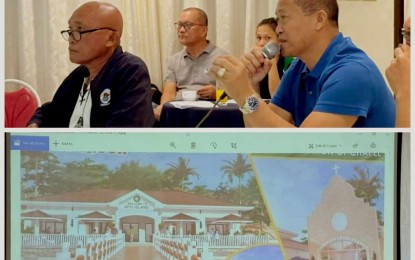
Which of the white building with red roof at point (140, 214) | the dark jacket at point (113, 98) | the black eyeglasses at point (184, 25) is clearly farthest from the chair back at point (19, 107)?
the black eyeglasses at point (184, 25)

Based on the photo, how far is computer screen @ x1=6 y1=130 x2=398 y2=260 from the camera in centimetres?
84

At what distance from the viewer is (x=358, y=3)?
2.03 metres

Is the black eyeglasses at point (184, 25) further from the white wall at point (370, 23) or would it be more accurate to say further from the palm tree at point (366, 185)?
the palm tree at point (366, 185)

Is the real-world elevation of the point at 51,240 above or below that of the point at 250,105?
below

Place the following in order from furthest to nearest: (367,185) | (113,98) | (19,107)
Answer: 1. (19,107)
2. (113,98)
3. (367,185)

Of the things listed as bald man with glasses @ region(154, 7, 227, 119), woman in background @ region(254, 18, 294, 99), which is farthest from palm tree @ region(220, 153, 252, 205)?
bald man with glasses @ region(154, 7, 227, 119)

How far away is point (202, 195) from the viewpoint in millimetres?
854

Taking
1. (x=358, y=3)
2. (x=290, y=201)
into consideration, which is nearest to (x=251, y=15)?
(x=358, y=3)

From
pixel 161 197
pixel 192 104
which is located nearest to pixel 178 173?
pixel 161 197

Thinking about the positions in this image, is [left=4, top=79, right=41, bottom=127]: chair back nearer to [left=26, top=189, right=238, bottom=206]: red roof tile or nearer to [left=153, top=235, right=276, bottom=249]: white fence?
[left=26, top=189, right=238, bottom=206]: red roof tile

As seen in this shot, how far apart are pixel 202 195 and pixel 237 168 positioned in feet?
0.21

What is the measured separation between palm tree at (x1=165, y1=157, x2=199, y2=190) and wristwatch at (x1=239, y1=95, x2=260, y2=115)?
0.36m

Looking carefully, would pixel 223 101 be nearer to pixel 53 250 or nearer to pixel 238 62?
pixel 238 62

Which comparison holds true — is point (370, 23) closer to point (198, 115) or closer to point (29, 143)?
point (198, 115)
